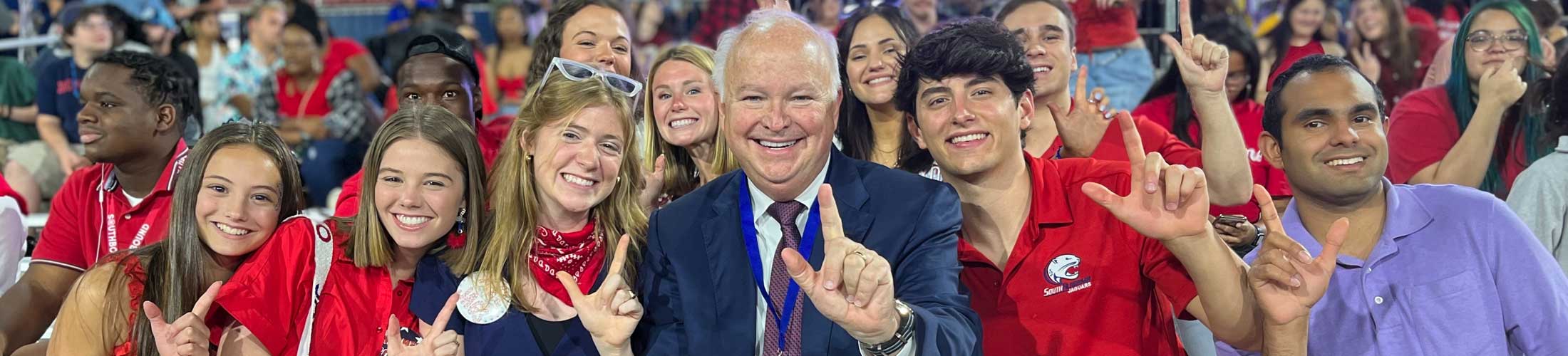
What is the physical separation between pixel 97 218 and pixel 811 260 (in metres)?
2.83

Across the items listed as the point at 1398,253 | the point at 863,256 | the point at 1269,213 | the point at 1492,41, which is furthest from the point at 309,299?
the point at 1492,41

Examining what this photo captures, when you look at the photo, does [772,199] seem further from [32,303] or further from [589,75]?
[32,303]

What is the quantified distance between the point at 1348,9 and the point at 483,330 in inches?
336

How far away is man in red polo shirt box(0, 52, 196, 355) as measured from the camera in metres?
4.58

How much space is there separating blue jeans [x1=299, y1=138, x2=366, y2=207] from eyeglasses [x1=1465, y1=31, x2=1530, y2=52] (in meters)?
6.14

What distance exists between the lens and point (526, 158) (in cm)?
356

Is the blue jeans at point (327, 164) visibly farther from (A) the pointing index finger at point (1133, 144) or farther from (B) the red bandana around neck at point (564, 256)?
(A) the pointing index finger at point (1133, 144)

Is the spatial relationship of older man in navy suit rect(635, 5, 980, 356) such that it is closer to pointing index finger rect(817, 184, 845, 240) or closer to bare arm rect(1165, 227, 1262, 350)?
pointing index finger rect(817, 184, 845, 240)

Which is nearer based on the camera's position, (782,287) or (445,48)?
(782,287)

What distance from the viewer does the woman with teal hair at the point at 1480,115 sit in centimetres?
492

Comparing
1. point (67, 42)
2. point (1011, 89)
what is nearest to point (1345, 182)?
point (1011, 89)

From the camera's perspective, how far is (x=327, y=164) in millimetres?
8836

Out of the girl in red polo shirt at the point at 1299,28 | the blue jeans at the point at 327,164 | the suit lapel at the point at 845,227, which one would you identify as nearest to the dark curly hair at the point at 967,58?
the suit lapel at the point at 845,227

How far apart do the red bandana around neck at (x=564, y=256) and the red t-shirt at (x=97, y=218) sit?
1686mm
